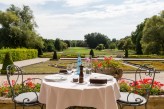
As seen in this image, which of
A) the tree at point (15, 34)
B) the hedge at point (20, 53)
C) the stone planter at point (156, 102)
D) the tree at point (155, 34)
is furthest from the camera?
the tree at point (15, 34)

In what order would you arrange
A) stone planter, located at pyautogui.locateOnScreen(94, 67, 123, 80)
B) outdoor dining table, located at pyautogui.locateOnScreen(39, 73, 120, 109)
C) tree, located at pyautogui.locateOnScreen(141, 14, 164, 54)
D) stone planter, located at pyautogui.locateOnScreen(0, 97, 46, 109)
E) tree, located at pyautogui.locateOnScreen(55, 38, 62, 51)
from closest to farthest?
1. outdoor dining table, located at pyautogui.locateOnScreen(39, 73, 120, 109)
2. stone planter, located at pyautogui.locateOnScreen(0, 97, 46, 109)
3. stone planter, located at pyautogui.locateOnScreen(94, 67, 123, 80)
4. tree, located at pyautogui.locateOnScreen(141, 14, 164, 54)
5. tree, located at pyautogui.locateOnScreen(55, 38, 62, 51)

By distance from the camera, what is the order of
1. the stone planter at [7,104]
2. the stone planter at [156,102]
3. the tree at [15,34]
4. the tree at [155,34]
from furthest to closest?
the tree at [15,34], the tree at [155,34], the stone planter at [156,102], the stone planter at [7,104]

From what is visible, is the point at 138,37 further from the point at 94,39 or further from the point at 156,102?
the point at 156,102

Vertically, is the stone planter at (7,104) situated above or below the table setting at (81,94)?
below

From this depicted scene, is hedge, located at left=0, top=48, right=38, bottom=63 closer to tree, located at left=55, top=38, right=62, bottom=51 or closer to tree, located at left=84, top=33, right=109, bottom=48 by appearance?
tree, located at left=55, top=38, right=62, bottom=51

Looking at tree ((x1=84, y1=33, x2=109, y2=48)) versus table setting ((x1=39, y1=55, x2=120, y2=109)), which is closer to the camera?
table setting ((x1=39, y1=55, x2=120, y2=109))

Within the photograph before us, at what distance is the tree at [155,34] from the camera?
38125 millimetres

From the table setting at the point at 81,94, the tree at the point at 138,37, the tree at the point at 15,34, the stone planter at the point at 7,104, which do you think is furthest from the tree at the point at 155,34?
the table setting at the point at 81,94

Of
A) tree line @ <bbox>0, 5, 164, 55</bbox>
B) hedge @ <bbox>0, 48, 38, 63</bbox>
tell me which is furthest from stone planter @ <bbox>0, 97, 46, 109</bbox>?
tree line @ <bbox>0, 5, 164, 55</bbox>

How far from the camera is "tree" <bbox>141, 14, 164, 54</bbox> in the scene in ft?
125

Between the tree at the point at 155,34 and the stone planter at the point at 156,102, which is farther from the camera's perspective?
the tree at the point at 155,34

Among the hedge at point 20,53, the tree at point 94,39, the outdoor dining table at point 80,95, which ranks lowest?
the hedge at point 20,53

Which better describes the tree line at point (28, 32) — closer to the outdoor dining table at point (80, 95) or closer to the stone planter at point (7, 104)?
the stone planter at point (7, 104)

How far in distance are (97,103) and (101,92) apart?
0.46 feet
